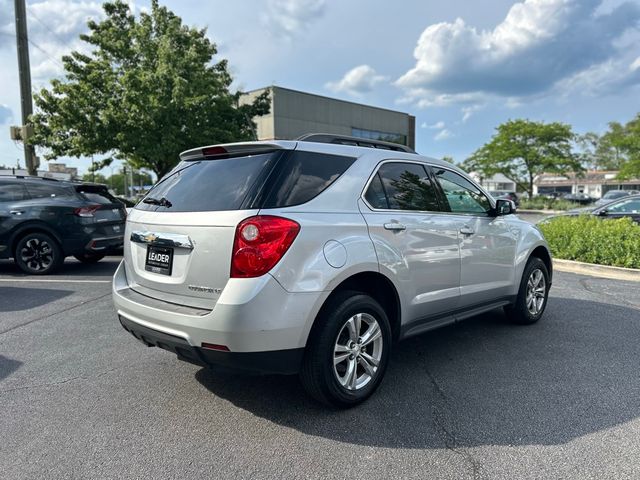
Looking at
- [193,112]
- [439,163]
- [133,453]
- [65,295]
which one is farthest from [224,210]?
[193,112]

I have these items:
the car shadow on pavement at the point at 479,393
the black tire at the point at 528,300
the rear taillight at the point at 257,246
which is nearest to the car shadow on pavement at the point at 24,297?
the car shadow on pavement at the point at 479,393

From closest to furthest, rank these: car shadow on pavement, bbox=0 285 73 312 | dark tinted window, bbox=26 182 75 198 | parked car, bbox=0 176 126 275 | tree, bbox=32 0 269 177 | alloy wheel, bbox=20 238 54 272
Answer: car shadow on pavement, bbox=0 285 73 312
parked car, bbox=0 176 126 275
alloy wheel, bbox=20 238 54 272
dark tinted window, bbox=26 182 75 198
tree, bbox=32 0 269 177

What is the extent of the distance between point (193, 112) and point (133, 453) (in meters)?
16.2

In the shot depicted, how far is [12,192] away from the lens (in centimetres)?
837

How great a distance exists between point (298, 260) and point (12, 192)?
7.73 meters

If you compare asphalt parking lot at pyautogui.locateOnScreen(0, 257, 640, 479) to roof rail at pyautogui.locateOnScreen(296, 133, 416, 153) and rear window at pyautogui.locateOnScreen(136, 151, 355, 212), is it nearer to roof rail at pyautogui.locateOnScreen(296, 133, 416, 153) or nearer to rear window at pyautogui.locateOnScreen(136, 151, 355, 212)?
rear window at pyautogui.locateOnScreen(136, 151, 355, 212)

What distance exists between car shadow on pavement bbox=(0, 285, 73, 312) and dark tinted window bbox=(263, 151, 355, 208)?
4.72m

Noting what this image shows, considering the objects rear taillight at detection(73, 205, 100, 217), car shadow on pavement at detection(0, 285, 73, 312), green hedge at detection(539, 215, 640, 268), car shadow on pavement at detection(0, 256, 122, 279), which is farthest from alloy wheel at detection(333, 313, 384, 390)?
green hedge at detection(539, 215, 640, 268)

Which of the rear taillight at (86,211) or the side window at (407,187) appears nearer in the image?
the side window at (407,187)

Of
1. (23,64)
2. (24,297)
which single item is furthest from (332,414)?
(23,64)

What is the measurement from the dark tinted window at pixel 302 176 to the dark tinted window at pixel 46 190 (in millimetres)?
6702

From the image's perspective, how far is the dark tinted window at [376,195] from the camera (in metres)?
3.46

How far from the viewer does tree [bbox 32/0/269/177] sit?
16.4 m

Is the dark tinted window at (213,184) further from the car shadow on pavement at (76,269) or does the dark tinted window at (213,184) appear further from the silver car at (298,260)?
the car shadow on pavement at (76,269)
